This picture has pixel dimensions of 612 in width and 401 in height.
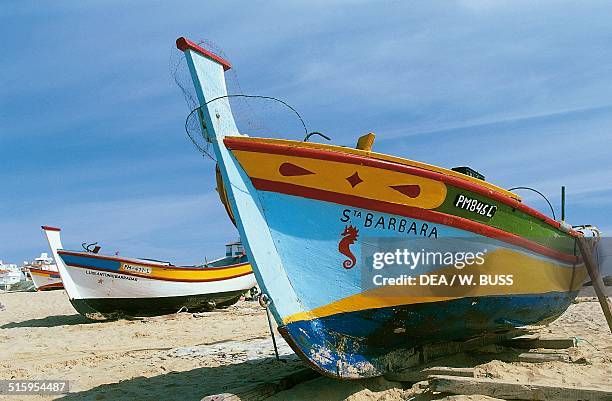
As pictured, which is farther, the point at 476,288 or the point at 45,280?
the point at 45,280

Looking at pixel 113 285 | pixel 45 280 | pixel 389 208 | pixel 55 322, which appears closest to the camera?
pixel 389 208

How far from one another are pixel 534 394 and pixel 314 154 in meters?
2.52

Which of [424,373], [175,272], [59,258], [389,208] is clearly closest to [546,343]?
→ [424,373]

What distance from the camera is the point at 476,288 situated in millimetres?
4938

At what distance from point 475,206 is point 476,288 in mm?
775

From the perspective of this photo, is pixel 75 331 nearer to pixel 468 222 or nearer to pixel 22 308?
pixel 468 222

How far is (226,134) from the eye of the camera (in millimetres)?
4332

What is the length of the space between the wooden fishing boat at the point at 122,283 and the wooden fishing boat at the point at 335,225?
9099 millimetres

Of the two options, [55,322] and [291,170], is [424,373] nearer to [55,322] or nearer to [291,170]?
[291,170]

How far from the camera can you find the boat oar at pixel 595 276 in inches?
255

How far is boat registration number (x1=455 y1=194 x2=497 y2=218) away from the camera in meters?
4.77

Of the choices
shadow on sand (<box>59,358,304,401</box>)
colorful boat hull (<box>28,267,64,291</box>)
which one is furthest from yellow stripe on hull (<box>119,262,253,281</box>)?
colorful boat hull (<box>28,267,64,291</box>)

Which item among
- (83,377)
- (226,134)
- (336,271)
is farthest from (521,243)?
(83,377)

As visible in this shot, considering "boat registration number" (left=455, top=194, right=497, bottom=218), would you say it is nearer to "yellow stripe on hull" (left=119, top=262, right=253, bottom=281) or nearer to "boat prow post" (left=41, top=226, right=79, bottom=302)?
"yellow stripe on hull" (left=119, top=262, right=253, bottom=281)
